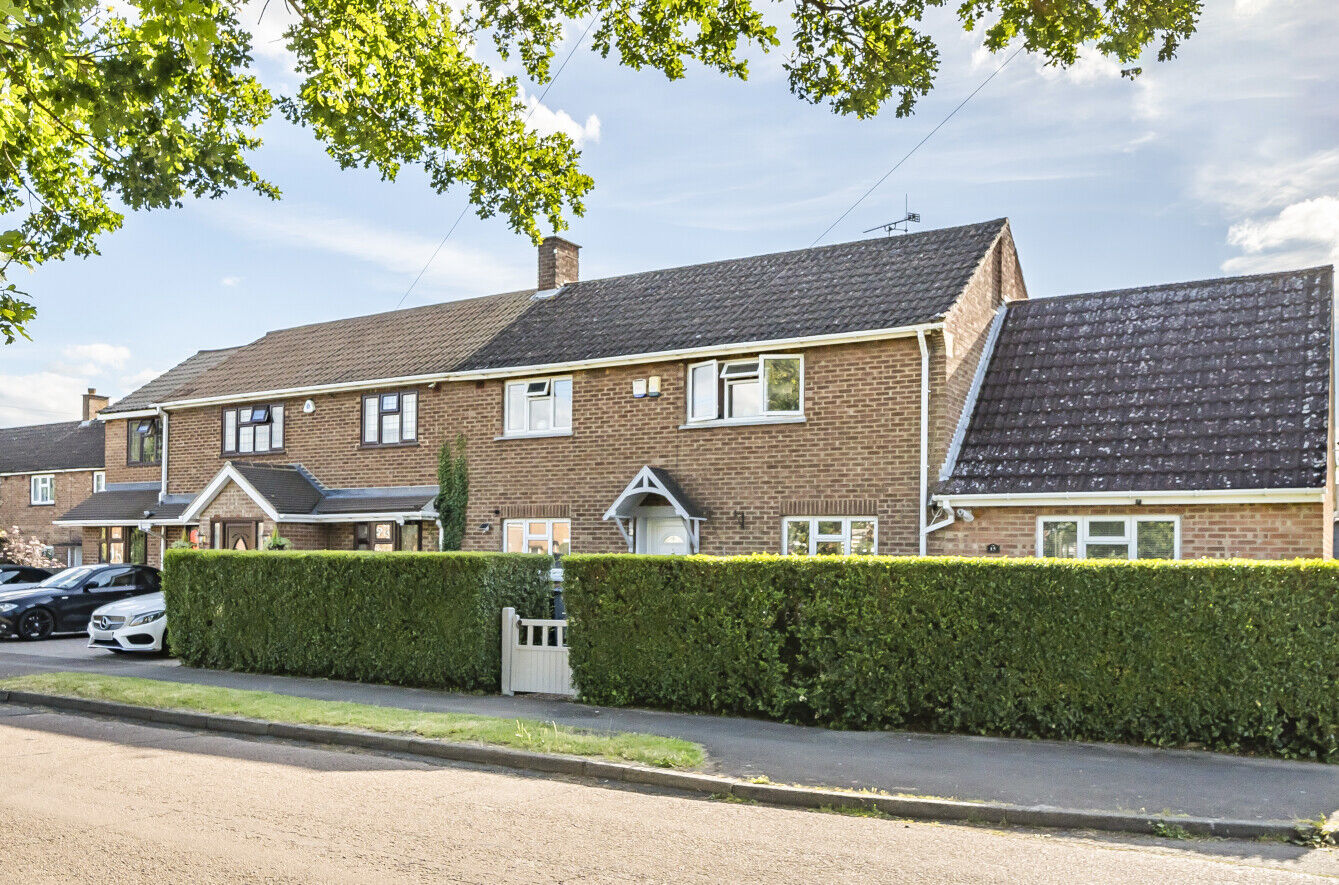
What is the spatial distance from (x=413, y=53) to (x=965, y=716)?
346 inches

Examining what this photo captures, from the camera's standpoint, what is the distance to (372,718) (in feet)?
37.1

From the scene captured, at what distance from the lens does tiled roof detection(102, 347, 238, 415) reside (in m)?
30.4

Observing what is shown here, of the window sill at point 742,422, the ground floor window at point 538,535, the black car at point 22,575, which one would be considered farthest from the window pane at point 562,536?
the black car at point 22,575

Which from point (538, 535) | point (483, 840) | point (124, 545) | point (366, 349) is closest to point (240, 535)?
point (366, 349)

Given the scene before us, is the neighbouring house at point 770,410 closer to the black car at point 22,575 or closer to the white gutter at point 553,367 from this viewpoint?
the white gutter at point 553,367

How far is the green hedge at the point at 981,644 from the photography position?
973cm

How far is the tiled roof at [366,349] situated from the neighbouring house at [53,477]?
20.2m

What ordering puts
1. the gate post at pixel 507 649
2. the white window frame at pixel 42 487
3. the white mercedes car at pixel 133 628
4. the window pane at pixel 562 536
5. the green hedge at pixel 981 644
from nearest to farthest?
the green hedge at pixel 981 644, the gate post at pixel 507 649, the white mercedes car at pixel 133 628, the window pane at pixel 562 536, the white window frame at pixel 42 487

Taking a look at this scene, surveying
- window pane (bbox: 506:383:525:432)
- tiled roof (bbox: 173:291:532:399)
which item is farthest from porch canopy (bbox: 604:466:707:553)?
tiled roof (bbox: 173:291:532:399)

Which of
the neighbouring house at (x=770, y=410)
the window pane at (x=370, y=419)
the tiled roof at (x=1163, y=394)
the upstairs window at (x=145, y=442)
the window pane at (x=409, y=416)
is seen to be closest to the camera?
the tiled roof at (x=1163, y=394)

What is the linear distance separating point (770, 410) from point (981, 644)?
929 centimetres

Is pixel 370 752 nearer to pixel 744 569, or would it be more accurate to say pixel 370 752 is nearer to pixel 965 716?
pixel 744 569

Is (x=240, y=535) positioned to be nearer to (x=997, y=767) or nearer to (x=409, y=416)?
(x=409, y=416)

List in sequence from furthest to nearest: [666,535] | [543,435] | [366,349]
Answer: [366,349]
[543,435]
[666,535]
